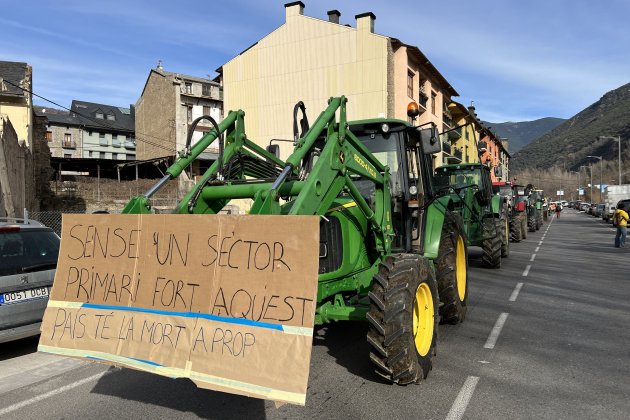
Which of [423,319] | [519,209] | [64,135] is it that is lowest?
[423,319]

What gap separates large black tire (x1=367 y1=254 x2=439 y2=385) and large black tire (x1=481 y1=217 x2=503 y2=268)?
772 centimetres

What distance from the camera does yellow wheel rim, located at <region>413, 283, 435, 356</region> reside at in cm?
468

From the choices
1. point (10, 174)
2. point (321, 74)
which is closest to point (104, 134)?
point (321, 74)

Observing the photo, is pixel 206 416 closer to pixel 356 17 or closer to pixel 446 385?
pixel 446 385

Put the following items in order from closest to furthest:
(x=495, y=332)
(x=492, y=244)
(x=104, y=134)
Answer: (x=495, y=332), (x=492, y=244), (x=104, y=134)

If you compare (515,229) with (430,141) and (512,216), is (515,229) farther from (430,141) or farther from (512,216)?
(430,141)

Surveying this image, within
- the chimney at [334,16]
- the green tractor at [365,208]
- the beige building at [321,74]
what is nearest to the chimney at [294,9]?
the beige building at [321,74]

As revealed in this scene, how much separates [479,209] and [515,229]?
7508 mm

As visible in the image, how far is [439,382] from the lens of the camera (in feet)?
14.8

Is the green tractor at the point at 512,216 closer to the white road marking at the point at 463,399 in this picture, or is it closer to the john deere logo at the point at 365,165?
the john deere logo at the point at 365,165

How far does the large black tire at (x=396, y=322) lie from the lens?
4203 millimetres

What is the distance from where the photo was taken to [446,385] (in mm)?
4441

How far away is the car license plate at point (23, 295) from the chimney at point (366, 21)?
25.4 m

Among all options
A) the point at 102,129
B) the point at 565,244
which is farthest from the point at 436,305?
the point at 102,129
